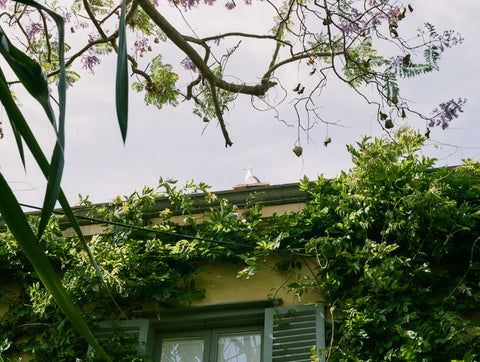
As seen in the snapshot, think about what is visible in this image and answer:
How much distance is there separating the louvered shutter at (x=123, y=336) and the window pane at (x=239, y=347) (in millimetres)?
550

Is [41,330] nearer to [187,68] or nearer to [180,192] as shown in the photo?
[180,192]

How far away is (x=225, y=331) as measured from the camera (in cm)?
524

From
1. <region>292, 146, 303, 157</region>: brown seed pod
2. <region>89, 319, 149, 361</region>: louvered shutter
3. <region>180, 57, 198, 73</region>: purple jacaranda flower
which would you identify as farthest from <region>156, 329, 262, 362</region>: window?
<region>180, 57, 198, 73</region>: purple jacaranda flower

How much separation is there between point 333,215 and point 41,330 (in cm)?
233

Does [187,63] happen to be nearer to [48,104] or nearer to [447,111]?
[447,111]

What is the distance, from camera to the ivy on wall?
459 centimetres

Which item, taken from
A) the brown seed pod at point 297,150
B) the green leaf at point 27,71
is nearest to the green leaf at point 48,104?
the green leaf at point 27,71

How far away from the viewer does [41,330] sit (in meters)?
5.39

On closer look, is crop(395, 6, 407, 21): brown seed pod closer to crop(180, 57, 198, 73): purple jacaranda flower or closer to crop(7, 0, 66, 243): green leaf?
crop(180, 57, 198, 73): purple jacaranda flower

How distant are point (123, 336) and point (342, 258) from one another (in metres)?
1.66

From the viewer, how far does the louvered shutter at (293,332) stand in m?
4.83

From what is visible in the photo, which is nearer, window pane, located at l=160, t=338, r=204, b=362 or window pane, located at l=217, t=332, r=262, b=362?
window pane, located at l=217, t=332, r=262, b=362

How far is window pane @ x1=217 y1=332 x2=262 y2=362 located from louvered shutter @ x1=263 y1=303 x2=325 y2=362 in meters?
0.21

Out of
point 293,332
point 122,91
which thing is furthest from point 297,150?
point 122,91
